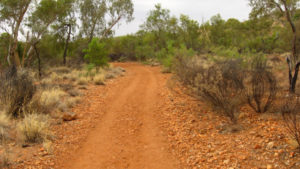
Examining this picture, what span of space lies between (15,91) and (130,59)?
2868cm

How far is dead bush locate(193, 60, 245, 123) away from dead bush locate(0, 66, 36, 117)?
16.4 ft

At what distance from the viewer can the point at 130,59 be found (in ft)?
117

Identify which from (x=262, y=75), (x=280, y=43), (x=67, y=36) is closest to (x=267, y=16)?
(x=262, y=75)

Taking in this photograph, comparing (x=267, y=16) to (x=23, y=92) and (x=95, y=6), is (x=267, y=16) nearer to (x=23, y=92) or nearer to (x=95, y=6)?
(x=23, y=92)

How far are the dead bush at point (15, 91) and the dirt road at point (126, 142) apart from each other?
7.37 feet

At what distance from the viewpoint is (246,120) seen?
5.64 metres

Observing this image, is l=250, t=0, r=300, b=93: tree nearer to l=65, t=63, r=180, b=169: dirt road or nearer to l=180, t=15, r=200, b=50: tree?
l=65, t=63, r=180, b=169: dirt road

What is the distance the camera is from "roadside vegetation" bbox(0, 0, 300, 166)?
5.87m

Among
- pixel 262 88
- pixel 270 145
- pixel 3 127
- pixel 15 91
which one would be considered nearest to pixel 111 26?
pixel 15 91

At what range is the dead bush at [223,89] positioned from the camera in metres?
5.76

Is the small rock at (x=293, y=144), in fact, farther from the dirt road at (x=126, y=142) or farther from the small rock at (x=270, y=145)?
the dirt road at (x=126, y=142)

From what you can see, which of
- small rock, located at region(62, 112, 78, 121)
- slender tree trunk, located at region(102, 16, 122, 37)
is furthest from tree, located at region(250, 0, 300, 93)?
slender tree trunk, located at region(102, 16, 122, 37)

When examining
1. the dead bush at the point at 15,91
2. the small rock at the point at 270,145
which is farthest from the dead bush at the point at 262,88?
the dead bush at the point at 15,91

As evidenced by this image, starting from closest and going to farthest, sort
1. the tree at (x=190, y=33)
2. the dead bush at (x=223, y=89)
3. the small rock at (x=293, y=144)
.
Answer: the small rock at (x=293, y=144) → the dead bush at (x=223, y=89) → the tree at (x=190, y=33)
